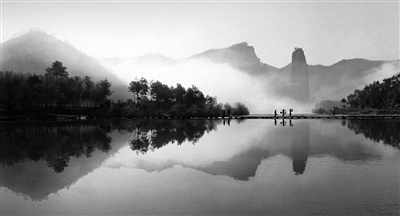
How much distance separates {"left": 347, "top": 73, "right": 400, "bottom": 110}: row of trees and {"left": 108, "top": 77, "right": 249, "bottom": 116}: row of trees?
65.8 meters

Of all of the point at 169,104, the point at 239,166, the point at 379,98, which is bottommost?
the point at 239,166

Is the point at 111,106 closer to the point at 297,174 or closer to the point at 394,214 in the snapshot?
the point at 297,174

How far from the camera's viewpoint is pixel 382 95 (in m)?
152

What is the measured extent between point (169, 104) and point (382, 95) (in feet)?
322

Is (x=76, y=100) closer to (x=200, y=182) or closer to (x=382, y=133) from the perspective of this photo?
(x=382, y=133)

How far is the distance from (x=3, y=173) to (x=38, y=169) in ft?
6.78

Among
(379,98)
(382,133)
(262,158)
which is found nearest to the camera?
(262,158)

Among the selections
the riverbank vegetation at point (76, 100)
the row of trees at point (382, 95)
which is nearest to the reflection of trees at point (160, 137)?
the riverbank vegetation at point (76, 100)

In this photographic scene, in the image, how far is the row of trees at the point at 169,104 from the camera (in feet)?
388

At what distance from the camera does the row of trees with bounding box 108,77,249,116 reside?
118 metres

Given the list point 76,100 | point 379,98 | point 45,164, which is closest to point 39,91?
point 76,100

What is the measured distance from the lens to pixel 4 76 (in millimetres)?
101500

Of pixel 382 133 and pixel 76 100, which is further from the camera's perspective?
pixel 76 100

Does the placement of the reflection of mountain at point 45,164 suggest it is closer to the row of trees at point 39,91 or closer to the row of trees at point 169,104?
the row of trees at point 39,91
